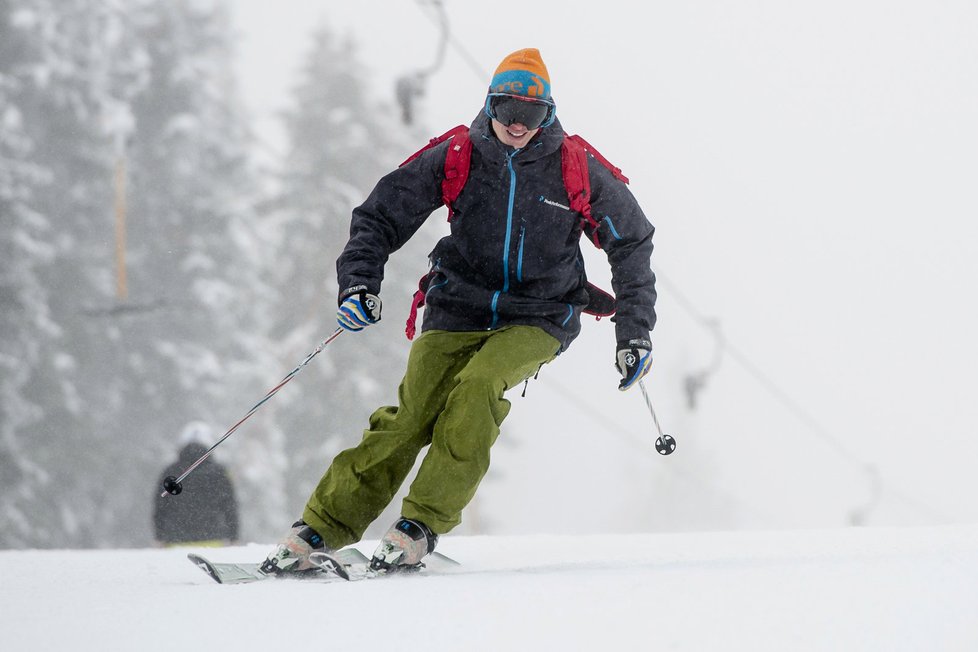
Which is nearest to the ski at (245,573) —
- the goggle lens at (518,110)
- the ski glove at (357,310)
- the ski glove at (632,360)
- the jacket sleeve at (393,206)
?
the ski glove at (357,310)

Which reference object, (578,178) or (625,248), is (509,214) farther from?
(625,248)

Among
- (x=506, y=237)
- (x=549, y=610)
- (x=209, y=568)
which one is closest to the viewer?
(x=549, y=610)

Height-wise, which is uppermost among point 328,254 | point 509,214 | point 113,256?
point 328,254

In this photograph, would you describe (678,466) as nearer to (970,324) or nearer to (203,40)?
(203,40)

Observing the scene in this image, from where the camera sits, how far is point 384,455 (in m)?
3.97

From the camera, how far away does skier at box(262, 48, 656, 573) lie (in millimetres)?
3814

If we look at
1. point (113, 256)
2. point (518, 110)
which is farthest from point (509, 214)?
point (113, 256)

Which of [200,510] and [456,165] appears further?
[200,510]

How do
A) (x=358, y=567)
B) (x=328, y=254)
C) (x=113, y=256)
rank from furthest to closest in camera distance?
(x=328, y=254), (x=113, y=256), (x=358, y=567)

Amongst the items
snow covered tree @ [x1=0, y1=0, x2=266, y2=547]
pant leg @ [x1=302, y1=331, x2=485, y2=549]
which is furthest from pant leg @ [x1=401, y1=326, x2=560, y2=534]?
snow covered tree @ [x1=0, y1=0, x2=266, y2=547]

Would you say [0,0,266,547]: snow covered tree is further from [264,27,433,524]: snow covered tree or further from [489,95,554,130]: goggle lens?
[489,95,554,130]: goggle lens

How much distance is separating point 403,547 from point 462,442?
0.40 meters

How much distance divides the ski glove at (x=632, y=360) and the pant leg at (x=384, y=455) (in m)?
0.59

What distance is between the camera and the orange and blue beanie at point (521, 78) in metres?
3.99
